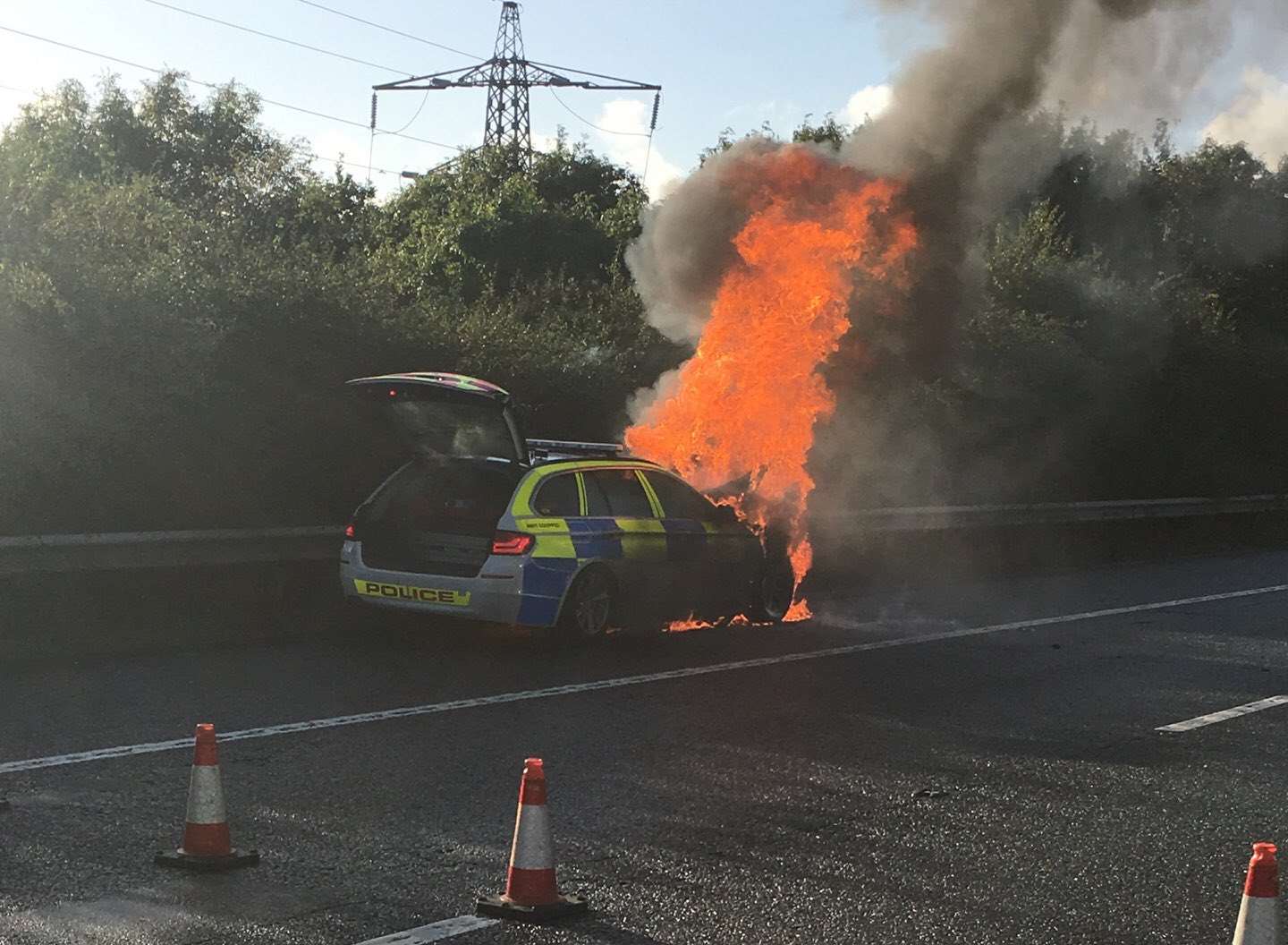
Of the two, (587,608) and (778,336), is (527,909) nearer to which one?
(587,608)

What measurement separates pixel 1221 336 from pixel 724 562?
26.6 meters

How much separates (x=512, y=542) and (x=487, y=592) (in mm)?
414

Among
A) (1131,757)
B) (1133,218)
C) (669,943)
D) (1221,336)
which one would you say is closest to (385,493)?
(1131,757)

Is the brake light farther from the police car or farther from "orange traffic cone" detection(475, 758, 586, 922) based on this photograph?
"orange traffic cone" detection(475, 758, 586, 922)

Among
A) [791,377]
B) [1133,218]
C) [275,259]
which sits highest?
[1133,218]

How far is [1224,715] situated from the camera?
11.0 m

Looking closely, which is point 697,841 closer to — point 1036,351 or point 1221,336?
point 1036,351

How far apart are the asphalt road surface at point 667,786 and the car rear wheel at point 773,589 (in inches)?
28.3

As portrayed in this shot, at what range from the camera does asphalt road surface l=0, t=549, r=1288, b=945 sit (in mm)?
5969

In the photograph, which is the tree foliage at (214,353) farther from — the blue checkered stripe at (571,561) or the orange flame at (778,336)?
the blue checkered stripe at (571,561)

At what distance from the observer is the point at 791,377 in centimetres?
1620

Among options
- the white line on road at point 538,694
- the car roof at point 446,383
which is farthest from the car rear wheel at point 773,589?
the car roof at point 446,383

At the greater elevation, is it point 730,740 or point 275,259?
point 275,259

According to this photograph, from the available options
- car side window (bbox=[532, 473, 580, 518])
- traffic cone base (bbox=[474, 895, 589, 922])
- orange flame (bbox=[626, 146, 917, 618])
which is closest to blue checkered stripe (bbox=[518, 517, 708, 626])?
car side window (bbox=[532, 473, 580, 518])
